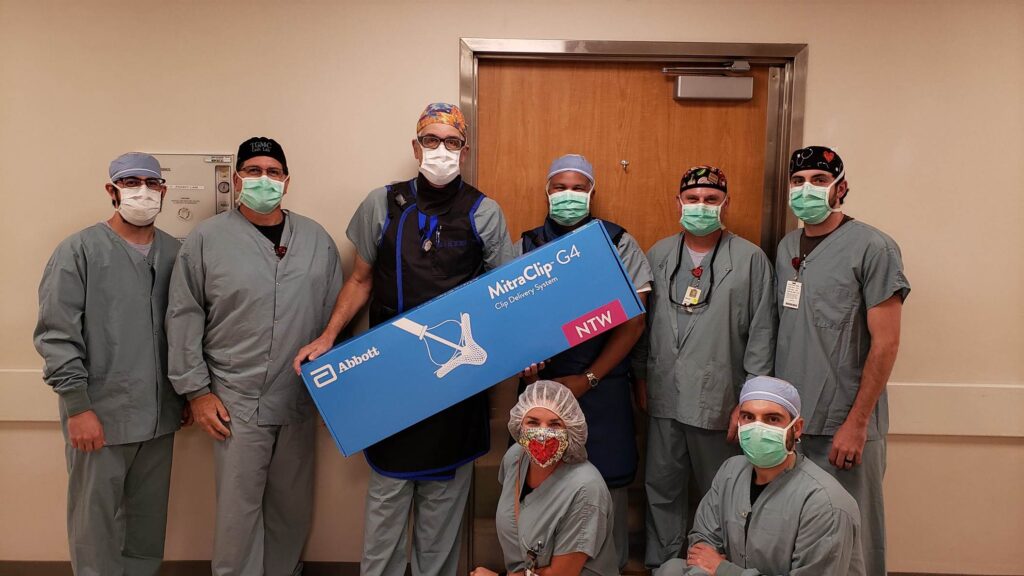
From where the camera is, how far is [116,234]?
6.94ft

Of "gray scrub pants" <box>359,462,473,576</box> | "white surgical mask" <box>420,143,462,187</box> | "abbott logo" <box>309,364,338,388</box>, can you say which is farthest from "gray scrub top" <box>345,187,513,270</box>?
"gray scrub pants" <box>359,462,473,576</box>

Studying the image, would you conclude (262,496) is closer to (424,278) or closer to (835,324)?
(424,278)

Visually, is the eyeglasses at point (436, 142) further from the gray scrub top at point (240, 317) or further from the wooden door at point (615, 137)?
the gray scrub top at point (240, 317)

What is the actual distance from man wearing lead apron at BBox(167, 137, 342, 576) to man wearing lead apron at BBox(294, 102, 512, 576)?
0.15m

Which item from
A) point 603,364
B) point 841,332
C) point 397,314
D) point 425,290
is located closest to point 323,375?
point 397,314

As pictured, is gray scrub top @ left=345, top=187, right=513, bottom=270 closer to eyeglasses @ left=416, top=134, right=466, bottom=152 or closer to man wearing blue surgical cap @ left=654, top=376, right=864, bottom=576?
eyeglasses @ left=416, top=134, right=466, bottom=152

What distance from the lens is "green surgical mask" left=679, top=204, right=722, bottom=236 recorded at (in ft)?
7.20

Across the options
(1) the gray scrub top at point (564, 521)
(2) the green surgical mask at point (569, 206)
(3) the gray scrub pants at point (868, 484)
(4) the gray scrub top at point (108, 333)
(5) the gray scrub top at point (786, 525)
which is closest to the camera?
(5) the gray scrub top at point (786, 525)

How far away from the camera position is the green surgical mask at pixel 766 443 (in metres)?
1.66

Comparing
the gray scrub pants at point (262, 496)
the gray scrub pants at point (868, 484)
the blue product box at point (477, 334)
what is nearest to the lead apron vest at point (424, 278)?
the blue product box at point (477, 334)

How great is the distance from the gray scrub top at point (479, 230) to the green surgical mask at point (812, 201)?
1026 mm

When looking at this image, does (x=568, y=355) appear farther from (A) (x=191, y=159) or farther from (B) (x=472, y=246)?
(A) (x=191, y=159)

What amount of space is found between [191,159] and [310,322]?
3.11ft

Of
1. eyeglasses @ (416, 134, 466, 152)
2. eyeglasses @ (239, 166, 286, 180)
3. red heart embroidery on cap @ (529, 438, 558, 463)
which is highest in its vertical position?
eyeglasses @ (416, 134, 466, 152)
